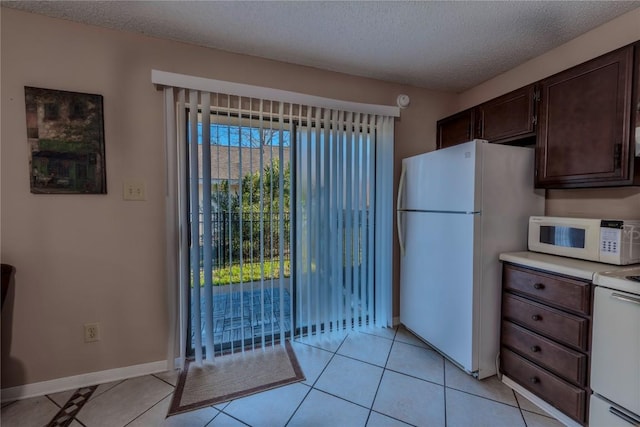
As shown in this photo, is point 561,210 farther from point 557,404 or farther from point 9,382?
point 9,382

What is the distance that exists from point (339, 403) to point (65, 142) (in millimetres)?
2292

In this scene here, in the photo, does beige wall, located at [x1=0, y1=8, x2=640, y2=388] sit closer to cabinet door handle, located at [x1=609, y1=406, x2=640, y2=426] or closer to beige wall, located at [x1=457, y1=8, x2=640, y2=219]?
beige wall, located at [x1=457, y1=8, x2=640, y2=219]

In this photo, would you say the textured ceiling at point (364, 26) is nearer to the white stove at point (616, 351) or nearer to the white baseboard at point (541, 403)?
the white stove at point (616, 351)

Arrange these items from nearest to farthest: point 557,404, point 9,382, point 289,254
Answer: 1. point 557,404
2. point 9,382
3. point 289,254

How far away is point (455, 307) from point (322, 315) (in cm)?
104

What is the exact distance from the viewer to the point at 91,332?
1792mm

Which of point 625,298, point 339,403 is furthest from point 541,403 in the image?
point 339,403

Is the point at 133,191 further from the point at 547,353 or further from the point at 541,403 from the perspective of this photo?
the point at 541,403

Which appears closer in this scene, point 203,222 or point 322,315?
point 203,222

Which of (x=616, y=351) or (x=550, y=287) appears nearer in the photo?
(x=616, y=351)

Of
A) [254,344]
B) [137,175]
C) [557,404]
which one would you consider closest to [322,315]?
[254,344]

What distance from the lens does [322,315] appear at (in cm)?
234

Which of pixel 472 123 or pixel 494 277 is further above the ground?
pixel 472 123

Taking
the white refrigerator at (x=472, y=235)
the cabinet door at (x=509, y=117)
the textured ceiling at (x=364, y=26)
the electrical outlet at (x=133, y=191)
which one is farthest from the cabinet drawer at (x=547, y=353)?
the electrical outlet at (x=133, y=191)
